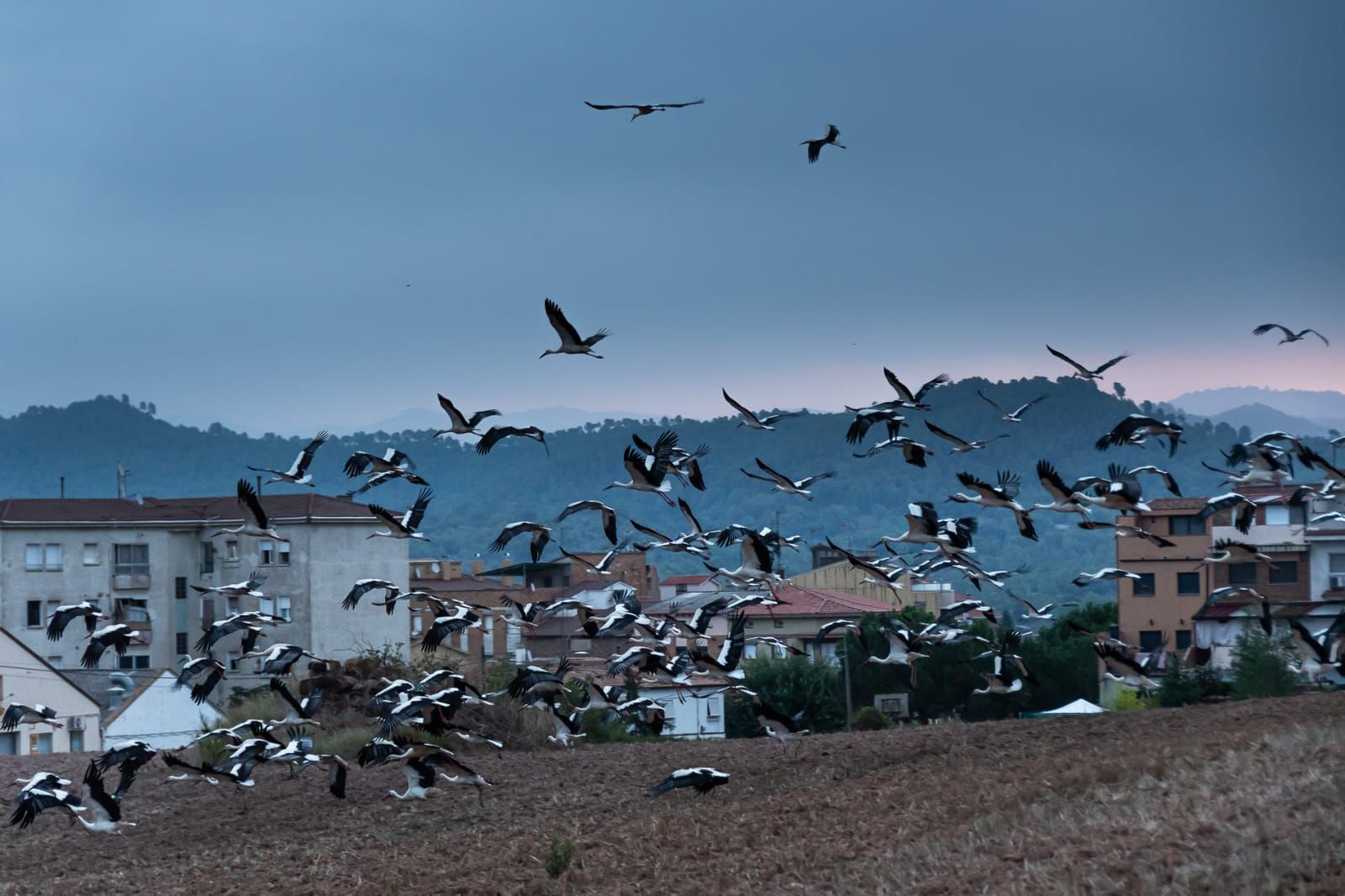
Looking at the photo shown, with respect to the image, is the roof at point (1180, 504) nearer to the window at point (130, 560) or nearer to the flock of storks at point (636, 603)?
the window at point (130, 560)

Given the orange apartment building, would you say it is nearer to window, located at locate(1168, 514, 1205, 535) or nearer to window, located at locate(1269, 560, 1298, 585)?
window, located at locate(1168, 514, 1205, 535)

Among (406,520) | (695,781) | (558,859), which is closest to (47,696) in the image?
(406,520)

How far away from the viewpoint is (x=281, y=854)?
25000 mm

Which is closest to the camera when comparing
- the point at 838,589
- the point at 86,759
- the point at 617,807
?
the point at 617,807

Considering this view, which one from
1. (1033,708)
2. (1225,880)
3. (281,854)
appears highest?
(1225,880)

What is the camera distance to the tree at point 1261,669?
43.6 m

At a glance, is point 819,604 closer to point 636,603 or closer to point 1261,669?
point 1261,669

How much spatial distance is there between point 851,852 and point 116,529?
2709 inches

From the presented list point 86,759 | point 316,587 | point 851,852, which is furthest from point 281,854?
point 316,587

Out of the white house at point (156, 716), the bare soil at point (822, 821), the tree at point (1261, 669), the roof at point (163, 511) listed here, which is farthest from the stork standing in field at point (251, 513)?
the roof at point (163, 511)

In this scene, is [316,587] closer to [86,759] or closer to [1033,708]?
[1033,708]

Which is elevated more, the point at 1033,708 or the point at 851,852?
the point at 851,852

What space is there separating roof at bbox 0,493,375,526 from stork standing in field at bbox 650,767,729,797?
54086 millimetres

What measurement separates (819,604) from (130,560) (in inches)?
1309
